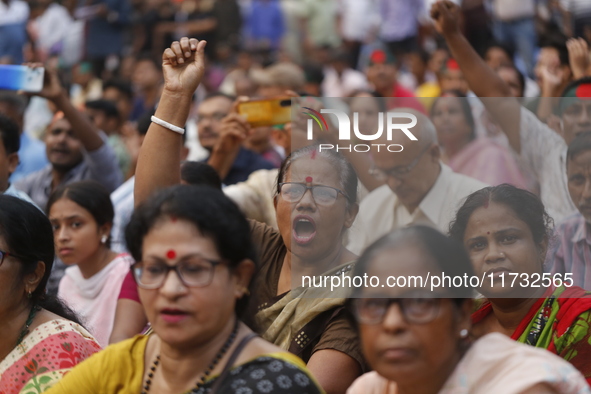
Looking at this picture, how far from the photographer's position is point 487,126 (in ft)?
12.7

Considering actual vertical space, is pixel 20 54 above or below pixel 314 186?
above

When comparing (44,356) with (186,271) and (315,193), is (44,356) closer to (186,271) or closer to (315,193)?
(186,271)

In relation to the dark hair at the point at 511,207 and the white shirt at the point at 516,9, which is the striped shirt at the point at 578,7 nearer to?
the white shirt at the point at 516,9

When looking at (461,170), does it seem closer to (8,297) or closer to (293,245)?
(293,245)

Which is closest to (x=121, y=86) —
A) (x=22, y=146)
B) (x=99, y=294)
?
(x=22, y=146)

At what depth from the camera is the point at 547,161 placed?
131 inches

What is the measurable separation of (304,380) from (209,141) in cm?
375

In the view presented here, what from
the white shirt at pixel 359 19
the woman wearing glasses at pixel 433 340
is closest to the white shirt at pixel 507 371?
the woman wearing glasses at pixel 433 340

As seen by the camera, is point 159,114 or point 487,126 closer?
point 159,114

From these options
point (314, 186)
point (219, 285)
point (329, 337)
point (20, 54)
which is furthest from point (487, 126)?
point (20, 54)

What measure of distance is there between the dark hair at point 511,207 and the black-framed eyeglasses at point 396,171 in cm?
34

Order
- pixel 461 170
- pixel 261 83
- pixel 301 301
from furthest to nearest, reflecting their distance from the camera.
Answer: pixel 261 83 < pixel 461 170 < pixel 301 301

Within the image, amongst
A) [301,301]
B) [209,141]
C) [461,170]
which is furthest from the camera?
[209,141]

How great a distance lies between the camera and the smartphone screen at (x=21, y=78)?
4094mm
